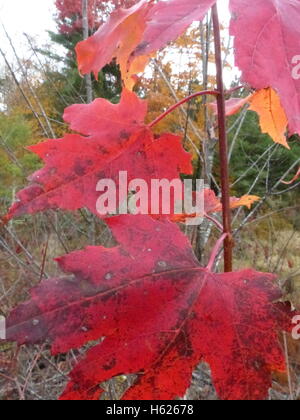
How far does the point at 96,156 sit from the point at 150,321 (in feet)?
0.63

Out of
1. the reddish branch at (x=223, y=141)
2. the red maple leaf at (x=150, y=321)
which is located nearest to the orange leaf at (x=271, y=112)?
the reddish branch at (x=223, y=141)

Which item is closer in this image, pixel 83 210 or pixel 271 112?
pixel 271 112

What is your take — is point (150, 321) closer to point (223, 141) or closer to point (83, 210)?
point (223, 141)

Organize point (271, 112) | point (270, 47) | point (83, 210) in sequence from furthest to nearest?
point (83, 210), point (271, 112), point (270, 47)

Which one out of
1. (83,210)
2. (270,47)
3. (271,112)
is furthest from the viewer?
(83,210)

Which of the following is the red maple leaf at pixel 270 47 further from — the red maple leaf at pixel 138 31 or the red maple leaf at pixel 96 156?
the red maple leaf at pixel 96 156

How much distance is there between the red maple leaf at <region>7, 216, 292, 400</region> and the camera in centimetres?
36

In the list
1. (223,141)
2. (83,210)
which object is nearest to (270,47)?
(223,141)

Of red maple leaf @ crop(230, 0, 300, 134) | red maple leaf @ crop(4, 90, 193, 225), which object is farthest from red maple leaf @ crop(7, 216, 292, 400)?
red maple leaf @ crop(230, 0, 300, 134)

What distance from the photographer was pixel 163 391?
37 centimetres

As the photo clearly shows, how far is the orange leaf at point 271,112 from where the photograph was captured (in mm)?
567

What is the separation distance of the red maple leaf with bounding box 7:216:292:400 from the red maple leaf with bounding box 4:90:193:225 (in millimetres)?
59

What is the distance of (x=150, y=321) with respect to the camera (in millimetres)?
384

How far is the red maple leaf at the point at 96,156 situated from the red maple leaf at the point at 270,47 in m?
0.15
